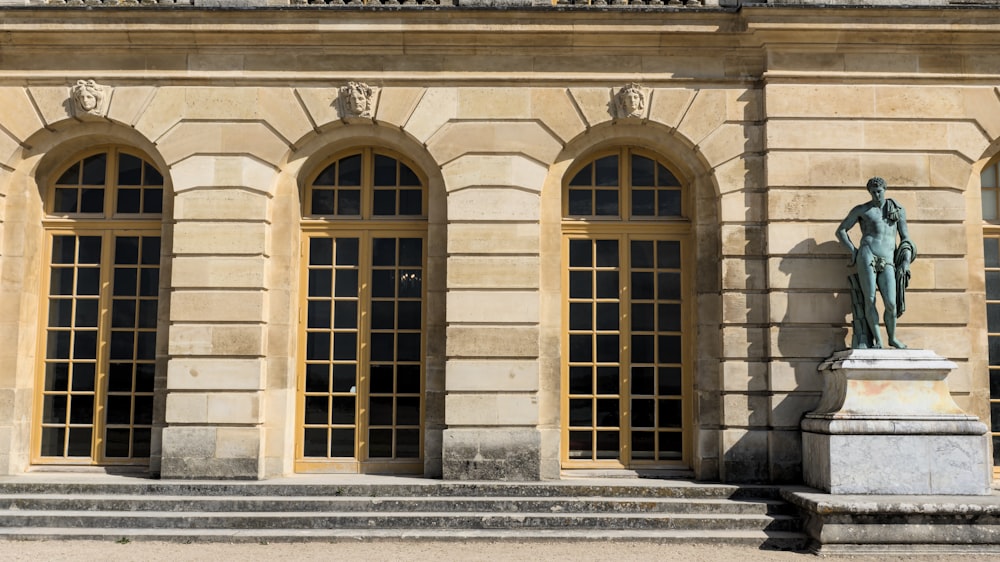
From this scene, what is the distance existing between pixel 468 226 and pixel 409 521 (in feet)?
12.1

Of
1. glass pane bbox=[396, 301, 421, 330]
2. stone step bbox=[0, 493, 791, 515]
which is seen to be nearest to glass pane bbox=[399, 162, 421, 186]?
glass pane bbox=[396, 301, 421, 330]

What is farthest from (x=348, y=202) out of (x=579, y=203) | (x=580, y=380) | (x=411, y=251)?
(x=580, y=380)

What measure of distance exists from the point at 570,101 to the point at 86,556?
7.57m

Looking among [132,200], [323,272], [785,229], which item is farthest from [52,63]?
[785,229]

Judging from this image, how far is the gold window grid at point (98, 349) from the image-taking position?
505 inches

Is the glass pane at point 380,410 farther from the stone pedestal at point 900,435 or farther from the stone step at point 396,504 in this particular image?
the stone pedestal at point 900,435

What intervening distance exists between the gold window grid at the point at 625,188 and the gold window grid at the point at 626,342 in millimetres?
114

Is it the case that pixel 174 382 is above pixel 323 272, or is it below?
below

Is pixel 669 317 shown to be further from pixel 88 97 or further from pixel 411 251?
pixel 88 97

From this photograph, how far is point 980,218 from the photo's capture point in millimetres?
12773

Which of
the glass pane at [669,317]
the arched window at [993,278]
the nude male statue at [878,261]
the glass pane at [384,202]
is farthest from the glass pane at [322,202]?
the arched window at [993,278]

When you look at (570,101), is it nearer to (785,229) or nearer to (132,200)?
(785,229)

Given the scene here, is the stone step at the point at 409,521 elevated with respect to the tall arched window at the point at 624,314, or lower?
lower

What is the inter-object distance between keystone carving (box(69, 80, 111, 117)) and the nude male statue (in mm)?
9218
